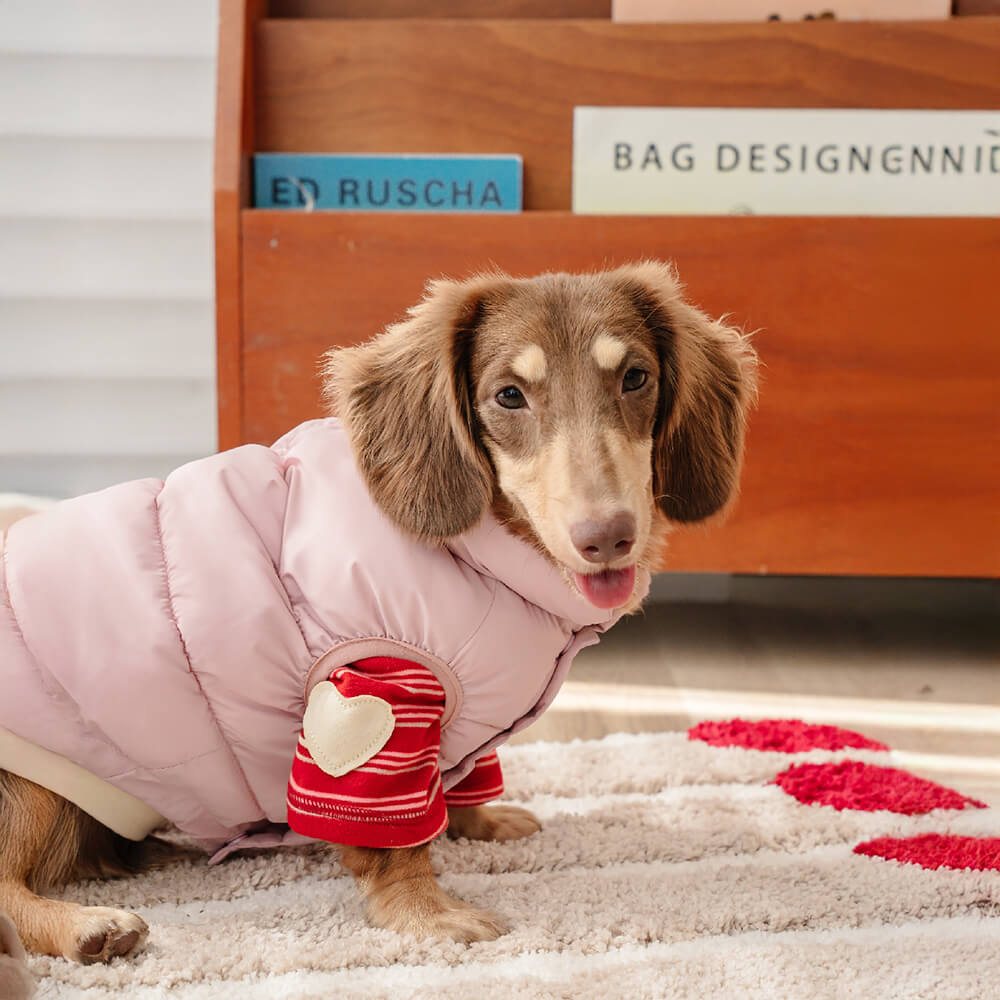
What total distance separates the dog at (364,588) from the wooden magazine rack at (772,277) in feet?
2.76

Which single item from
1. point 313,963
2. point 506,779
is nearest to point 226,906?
point 313,963

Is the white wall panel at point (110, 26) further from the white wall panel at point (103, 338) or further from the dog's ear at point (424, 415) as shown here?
the dog's ear at point (424, 415)

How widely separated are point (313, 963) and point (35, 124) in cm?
230

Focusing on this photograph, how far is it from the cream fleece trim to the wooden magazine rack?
1.04 m

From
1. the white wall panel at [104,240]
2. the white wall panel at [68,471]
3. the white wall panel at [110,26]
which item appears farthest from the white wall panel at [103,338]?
the white wall panel at [110,26]

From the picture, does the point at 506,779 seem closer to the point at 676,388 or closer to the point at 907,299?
the point at 676,388

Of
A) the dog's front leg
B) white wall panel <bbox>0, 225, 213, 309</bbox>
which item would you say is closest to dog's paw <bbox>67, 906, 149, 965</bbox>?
the dog's front leg

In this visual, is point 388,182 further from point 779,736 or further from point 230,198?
point 779,736

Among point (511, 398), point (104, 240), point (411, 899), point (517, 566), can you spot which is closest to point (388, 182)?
point (104, 240)

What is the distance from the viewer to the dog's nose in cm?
114

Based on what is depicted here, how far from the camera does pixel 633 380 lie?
4.36ft

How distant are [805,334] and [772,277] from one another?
128mm

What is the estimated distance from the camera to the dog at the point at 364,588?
1.19m

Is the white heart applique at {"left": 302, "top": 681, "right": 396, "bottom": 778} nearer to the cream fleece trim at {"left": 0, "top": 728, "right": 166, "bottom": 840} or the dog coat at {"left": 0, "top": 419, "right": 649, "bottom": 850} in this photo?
the dog coat at {"left": 0, "top": 419, "right": 649, "bottom": 850}
